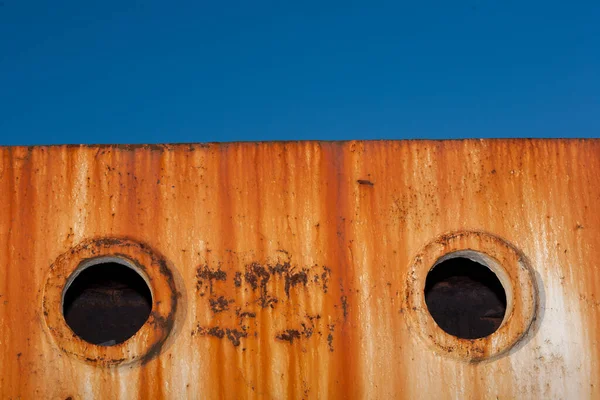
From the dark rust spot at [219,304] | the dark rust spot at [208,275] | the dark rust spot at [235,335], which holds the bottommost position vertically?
the dark rust spot at [235,335]

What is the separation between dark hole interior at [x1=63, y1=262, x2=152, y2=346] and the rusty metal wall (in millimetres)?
1980

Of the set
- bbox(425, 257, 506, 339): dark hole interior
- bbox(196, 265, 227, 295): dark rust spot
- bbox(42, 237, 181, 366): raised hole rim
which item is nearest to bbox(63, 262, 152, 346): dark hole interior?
bbox(42, 237, 181, 366): raised hole rim

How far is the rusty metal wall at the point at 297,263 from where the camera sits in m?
4.05

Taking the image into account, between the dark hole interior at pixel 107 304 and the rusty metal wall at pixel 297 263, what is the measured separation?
1980mm

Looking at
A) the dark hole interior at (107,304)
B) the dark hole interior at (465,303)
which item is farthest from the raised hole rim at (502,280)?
the dark hole interior at (107,304)

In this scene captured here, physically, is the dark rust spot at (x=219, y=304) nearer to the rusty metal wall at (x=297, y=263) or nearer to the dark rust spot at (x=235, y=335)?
the rusty metal wall at (x=297, y=263)

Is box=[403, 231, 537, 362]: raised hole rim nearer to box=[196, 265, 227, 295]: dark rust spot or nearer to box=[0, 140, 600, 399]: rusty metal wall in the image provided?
box=[0, 140, 600, 399]: rusty metal wall

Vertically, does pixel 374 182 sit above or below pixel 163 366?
above

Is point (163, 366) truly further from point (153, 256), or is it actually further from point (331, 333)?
point (331, 333)

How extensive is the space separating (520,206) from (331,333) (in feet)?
4.53

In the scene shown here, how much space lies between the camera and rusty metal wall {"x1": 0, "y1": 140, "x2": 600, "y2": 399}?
405 centimetres

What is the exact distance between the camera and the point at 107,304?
20.9ft

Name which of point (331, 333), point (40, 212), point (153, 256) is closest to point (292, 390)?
point (331, 333)

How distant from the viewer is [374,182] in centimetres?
422
